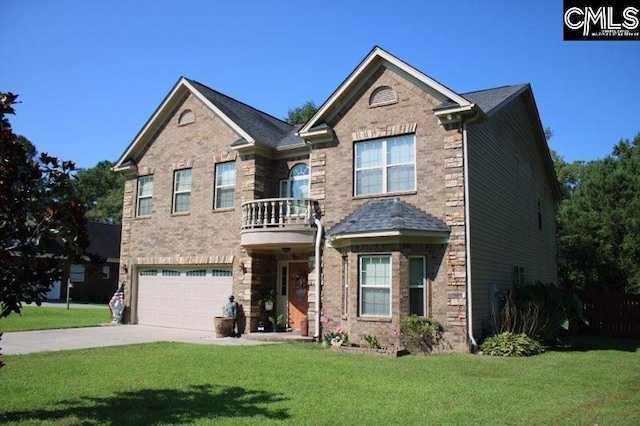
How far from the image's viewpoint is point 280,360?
480 inches

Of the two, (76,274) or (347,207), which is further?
(76,274)

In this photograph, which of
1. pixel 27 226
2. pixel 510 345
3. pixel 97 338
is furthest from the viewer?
pixel 97 338

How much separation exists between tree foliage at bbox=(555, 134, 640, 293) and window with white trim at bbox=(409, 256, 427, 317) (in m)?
16.6

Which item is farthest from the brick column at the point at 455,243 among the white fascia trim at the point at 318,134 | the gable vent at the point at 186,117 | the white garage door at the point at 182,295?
the gable vent at the point at 186,117

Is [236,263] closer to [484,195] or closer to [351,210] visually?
[351,210]

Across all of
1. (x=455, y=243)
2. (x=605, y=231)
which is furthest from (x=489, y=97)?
(x=605, y=231)

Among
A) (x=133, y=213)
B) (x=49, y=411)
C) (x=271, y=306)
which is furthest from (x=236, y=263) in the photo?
(x=49, y=411)

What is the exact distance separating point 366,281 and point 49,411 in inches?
359

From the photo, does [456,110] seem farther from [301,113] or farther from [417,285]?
[301,113]

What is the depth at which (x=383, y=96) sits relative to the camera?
16234 millimetres

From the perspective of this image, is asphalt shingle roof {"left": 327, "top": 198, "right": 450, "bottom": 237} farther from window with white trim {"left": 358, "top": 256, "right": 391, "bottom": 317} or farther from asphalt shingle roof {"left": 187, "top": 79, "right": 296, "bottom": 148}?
asphalt shingle roof {"left": 187, "top": 79, "right": 296, "bottom": 148}

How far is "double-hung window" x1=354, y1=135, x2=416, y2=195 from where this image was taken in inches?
612

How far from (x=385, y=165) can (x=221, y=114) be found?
7.25 m

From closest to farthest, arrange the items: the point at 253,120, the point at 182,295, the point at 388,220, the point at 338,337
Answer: the point at 388,220, the point at 338,337, the point at 182,295, the point at 253,120
